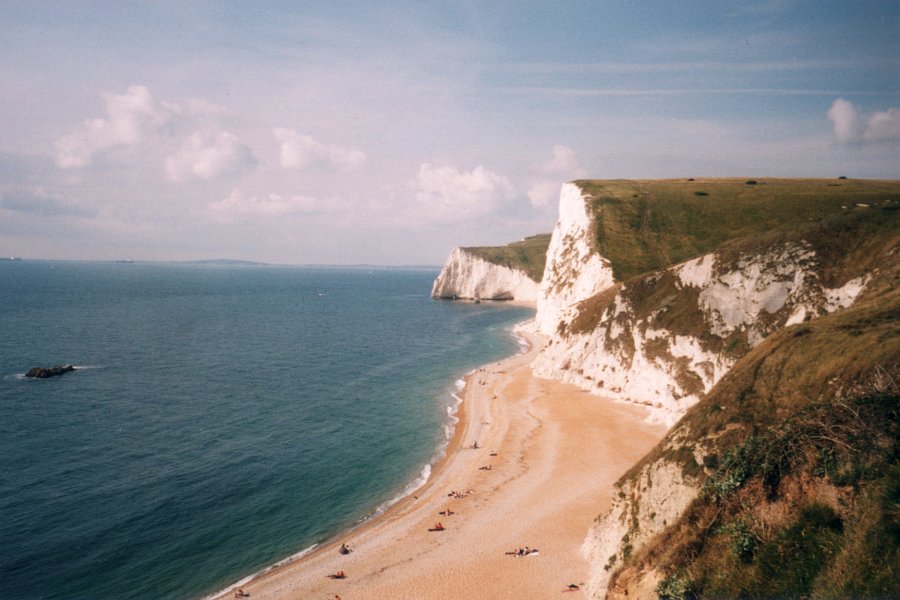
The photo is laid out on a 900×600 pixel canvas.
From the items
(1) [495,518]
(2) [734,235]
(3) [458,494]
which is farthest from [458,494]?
(2) [734,235]

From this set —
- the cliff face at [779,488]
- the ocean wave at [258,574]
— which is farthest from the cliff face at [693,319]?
the ocean wave at [258,574]

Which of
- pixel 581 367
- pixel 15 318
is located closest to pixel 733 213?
pixel 581 367

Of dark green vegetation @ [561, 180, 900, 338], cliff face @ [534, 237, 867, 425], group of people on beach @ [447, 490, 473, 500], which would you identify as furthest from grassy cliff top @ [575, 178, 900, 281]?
group of people on beach @ [447, 490, 473, 500]

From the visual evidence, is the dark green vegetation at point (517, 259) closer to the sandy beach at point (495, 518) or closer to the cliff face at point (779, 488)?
the sandy beach at point (495, 518)

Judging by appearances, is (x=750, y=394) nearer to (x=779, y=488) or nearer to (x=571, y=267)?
(x=779, y=488)

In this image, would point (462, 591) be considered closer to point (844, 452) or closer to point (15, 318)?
point (844, 452)
